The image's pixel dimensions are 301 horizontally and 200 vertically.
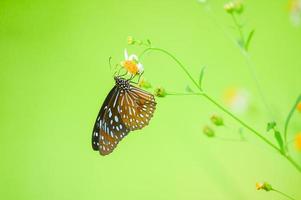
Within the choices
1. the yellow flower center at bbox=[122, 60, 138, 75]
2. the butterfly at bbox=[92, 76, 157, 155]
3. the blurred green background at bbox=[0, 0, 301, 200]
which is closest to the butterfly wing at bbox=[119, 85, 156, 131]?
the butterfly at bbox=[92, 76, 157, 155]

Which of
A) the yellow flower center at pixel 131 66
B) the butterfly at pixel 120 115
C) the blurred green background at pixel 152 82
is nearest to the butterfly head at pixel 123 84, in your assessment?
the butterfly at pixel 120 115

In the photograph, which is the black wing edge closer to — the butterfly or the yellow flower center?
the butterfly

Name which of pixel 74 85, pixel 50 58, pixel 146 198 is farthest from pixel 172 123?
pixel 50 58


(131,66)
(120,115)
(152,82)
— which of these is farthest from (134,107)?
(131,66)

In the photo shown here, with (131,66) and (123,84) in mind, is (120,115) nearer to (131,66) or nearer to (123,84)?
(123,84)

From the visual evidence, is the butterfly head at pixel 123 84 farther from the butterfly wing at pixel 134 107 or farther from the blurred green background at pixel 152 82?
the blurred green background at pixel 152 82

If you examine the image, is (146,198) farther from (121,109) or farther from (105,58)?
(105,58)
